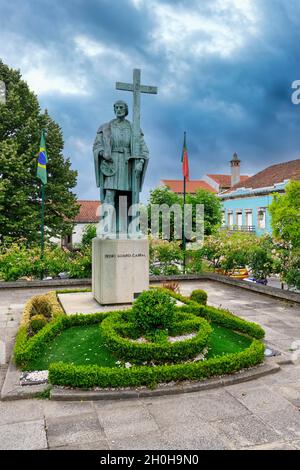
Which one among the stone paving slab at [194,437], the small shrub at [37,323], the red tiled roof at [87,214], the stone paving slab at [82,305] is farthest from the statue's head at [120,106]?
the red tiled roof at [87,214]

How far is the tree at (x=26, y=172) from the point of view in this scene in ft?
78.0

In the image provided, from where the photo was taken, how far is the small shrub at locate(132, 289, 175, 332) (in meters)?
6.93

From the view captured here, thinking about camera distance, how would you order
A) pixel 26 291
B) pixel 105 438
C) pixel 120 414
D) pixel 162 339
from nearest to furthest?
pixel 105 438, pixel 120 414, pixel 162 339, pixel 26 291

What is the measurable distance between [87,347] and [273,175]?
3831cm

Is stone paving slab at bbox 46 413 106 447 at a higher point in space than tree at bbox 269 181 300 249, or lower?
lower

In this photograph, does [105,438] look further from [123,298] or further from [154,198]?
[154,198]

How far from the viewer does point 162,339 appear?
22.3 feet

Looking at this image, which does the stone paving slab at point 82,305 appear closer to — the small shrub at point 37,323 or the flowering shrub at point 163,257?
the small shrub at point 37,323

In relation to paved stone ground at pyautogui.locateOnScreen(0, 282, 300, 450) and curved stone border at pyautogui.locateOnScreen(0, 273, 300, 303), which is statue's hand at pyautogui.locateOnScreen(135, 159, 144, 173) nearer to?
paved stone ground at pyautogui.locateOnScreen(0, 282, 300, 450)

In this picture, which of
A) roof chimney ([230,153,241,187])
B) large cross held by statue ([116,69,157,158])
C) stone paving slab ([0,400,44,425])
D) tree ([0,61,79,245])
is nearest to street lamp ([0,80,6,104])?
tree ([0,61,79,245])

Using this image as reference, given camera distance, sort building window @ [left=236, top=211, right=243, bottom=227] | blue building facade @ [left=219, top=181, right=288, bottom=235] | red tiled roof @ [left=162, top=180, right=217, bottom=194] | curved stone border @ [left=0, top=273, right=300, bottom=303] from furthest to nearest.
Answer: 1. red tiled roof @ [left=162, top=180, right=217, bottom=194]
2. building window @ [left=236, top=211, right=243, bottom=227]
3. blue building facade @ [left=219, top=181, right=288, bottom=235]
4. curved stone border @ [left=0, top=273, right=300, bottom=303]

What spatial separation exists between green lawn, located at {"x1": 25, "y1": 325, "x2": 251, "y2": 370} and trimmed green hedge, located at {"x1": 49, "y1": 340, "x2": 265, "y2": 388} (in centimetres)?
53

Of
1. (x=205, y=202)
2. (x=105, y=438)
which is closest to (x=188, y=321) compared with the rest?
(x=105, y=438)
